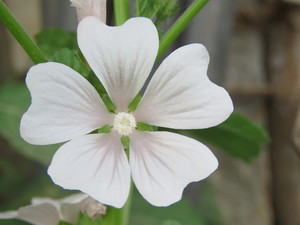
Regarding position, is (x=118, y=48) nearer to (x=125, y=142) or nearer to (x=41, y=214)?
(x=125, y=142)

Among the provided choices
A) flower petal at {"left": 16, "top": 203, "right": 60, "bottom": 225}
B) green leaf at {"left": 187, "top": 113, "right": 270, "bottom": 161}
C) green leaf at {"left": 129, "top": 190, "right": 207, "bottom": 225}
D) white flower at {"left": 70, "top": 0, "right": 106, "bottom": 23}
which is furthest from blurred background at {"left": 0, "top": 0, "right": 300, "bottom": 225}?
→ white flower at {"left": 70, "top": 0, "right": 106, "bottom": 23}

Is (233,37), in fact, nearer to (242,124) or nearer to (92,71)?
(242,124)

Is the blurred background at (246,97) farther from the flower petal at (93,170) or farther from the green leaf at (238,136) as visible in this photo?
the flower petal at (93,170)

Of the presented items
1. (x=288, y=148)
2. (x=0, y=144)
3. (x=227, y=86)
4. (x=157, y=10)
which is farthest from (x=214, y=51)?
(x=157, y=10)

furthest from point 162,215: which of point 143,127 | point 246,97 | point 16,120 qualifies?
point 143,127

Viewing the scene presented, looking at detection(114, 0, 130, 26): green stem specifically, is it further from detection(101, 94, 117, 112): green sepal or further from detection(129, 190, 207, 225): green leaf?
detection(129, 190, 207, 225): green leaf
